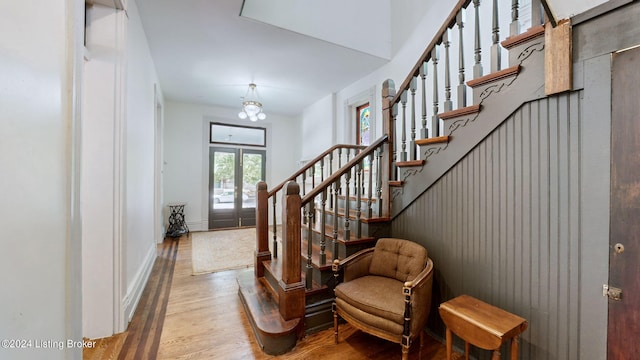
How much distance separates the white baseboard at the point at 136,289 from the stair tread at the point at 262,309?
0.96 meters

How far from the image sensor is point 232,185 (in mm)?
6355

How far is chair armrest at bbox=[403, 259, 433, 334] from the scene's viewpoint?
1592 mm

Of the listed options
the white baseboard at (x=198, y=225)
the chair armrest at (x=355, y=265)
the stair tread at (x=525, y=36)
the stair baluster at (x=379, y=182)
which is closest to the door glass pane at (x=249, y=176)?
the white baseboard at (x=198, y=225)

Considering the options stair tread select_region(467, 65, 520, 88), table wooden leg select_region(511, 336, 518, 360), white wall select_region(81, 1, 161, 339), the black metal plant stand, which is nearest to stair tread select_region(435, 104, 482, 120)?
stair tread select_region(467, 65, 520, 88)

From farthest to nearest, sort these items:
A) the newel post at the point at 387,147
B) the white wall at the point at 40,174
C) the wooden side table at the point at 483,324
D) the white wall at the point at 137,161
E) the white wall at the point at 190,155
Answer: the white wall at the point at 190,155
the newel post at the point at 387,147
the white wall at the point at 137,161
the wooden side table at the point at 483,324
the white wall at the point at 40,174

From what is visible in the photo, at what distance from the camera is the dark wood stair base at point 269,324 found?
183cm

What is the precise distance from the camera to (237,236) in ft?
17.8

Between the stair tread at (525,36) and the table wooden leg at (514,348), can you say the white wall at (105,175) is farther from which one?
the stair tread at (525,36)

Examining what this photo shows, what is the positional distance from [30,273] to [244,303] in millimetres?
1854

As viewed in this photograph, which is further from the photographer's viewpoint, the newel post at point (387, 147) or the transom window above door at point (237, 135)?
the transom window above door at point (237, 135)

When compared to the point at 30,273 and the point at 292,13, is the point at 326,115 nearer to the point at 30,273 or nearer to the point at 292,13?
the point at 292,13

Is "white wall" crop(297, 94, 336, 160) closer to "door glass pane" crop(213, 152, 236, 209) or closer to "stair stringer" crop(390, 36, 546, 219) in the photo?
"door glass pane" crop(213, 152, 236, 209)

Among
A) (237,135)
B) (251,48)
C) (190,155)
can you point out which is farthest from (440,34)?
(190,155)

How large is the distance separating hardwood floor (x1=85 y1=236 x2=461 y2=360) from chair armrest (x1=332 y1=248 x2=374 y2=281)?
497 millimetres
